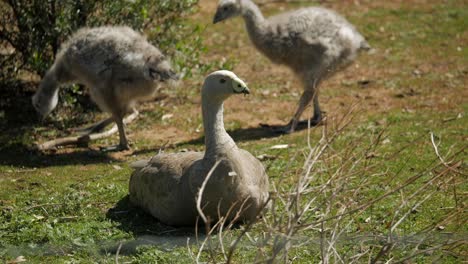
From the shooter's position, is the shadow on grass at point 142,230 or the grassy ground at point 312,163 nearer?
the grassy ground at point 312,163

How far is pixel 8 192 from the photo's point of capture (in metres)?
8.02

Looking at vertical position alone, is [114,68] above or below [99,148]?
above

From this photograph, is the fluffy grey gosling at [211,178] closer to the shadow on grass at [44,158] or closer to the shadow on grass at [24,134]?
the shadow on grass at [44,158]

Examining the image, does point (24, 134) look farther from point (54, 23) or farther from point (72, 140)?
point (54, 23)

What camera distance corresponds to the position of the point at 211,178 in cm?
628

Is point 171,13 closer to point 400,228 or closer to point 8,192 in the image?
point 8,192

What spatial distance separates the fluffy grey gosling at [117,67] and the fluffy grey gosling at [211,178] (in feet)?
8.72

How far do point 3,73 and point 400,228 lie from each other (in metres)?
6.79

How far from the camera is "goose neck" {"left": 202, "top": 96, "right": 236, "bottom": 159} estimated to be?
256 inches

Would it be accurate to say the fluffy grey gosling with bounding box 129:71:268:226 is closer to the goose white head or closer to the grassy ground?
the goose white head

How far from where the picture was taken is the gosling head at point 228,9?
10820mm

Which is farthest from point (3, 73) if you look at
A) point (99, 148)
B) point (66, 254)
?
point (66, 254)

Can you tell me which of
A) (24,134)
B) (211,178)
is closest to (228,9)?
(24,134)

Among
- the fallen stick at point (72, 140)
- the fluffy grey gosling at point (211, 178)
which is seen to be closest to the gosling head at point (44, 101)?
the fallen stick at point (72, 140)
